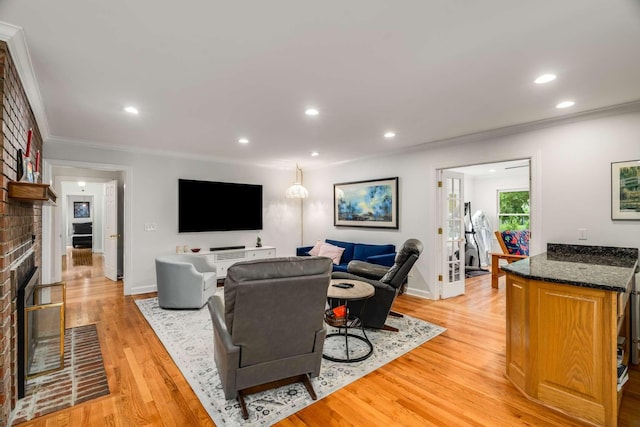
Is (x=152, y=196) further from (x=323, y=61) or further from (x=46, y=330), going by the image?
(x=323, y=61)

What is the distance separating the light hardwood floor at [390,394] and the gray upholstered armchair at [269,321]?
31cm

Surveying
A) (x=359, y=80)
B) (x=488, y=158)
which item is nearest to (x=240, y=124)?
(x=359, y=80)

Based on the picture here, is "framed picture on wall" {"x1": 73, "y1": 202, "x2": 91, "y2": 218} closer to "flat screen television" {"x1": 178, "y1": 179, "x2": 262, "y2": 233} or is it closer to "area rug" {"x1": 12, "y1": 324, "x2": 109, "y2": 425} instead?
"flat screen television" {"x1": 178, "y1": 179, "x2": 262, "y2": 233}

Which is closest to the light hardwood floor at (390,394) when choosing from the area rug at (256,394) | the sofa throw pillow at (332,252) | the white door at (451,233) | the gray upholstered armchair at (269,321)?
the area rug at (256,394)

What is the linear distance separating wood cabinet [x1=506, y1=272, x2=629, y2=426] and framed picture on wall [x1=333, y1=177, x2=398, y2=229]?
300cm

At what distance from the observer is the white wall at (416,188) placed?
10.3ft

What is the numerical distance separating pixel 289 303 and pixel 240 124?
247 centimetres

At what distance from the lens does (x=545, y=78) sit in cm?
243

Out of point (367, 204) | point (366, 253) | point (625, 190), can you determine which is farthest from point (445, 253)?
point (625, 190)

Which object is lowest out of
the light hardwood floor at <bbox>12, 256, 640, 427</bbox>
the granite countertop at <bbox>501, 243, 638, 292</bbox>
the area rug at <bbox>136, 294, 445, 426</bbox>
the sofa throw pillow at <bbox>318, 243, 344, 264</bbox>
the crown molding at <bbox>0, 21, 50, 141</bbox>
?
the light hardwood floor at <bbox>12, 256, 640, 427</bbox>

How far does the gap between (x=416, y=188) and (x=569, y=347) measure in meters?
3.14

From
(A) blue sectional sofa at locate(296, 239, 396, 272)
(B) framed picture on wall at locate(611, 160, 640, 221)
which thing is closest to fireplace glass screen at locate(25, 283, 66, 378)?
(A) blue sectional sofa at locate(296, 239, 396, 272)

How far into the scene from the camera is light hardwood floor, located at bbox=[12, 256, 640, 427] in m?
1.99

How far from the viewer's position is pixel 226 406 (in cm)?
209
